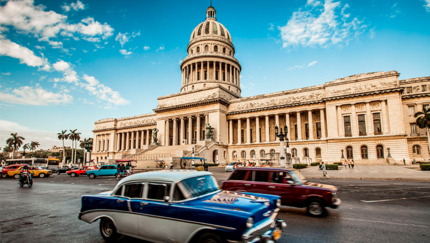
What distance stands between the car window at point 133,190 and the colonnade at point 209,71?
2447 inches

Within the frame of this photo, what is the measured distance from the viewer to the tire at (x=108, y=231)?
602 centimetres

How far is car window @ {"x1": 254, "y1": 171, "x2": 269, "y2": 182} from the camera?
9.40m

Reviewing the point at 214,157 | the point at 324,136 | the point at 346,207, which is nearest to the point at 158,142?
the point at 214,157

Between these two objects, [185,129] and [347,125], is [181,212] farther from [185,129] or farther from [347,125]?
[185,129]

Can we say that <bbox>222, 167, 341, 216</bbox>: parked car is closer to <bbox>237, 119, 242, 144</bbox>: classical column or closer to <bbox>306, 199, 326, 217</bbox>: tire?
<bbox>306, 199, 326, 217</bbox>: tire

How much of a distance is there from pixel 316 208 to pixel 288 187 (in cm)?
116

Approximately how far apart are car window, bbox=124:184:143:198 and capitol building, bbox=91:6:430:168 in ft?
92.9

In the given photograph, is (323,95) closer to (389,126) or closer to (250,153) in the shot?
(389,126)

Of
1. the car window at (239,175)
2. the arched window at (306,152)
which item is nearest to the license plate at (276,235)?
the car window at (239,175)

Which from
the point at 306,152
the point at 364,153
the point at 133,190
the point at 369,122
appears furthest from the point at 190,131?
the point at 133,190

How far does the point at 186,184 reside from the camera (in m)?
5.41

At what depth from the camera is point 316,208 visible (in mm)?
8594

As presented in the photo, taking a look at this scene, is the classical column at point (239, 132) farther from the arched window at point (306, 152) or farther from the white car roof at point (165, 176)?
Result: the white car roof at point (165, 176)

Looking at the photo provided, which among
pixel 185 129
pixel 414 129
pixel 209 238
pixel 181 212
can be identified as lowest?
pixel 209 238
